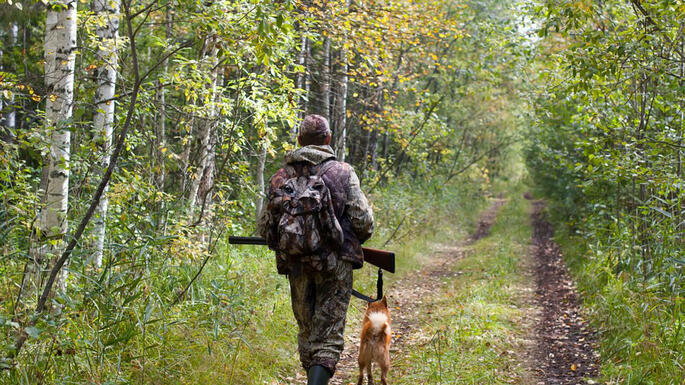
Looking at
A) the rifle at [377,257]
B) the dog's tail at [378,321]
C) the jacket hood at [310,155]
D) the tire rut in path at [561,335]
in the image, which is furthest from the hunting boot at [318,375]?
the tire rut in path at [561,335]

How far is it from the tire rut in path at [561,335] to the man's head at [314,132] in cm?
373

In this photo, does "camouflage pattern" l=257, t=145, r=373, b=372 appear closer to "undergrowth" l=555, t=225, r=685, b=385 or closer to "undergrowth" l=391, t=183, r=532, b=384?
"undergrowth" l=391, t=183, r=532, b=384

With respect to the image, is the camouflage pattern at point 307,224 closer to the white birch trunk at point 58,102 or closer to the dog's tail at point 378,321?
the dog's tail at point 378,321

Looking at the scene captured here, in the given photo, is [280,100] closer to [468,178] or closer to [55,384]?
[55,384]

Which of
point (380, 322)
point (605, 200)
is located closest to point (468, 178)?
point (605, 200)

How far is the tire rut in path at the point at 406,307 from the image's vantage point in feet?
21.0

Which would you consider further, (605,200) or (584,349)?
(605,200)

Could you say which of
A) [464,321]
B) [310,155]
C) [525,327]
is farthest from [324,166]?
[525,327]

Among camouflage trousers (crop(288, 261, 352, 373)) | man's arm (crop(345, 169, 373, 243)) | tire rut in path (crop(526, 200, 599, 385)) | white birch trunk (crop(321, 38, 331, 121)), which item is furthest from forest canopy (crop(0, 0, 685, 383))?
man's arm (crop(345, 169, 373, 243))

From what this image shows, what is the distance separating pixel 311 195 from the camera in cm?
402

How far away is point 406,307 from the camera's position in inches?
360

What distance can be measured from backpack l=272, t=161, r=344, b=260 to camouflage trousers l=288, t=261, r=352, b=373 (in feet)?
0.81

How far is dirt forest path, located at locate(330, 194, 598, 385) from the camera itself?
6.09m

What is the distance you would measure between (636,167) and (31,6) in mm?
11699
